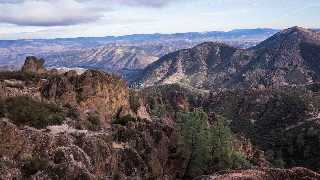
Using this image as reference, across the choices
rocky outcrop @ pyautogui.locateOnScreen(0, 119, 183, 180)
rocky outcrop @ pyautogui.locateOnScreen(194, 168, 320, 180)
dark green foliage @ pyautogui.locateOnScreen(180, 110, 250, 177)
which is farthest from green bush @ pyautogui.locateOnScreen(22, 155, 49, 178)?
dark green foliage @ pyautogui.locateOnScreen(180, 110, 250, 177)

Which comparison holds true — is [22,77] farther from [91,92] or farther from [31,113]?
[31,113]

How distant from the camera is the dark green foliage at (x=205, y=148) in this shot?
79000mm

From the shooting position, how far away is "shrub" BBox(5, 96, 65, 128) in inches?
2419

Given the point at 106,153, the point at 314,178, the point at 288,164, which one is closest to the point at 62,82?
the point at 106,153

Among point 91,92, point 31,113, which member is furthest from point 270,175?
point 91,92

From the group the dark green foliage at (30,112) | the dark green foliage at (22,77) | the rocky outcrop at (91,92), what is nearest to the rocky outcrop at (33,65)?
the rocky outcrop at (91,92)

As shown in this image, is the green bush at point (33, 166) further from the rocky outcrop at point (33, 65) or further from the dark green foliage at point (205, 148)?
the rocky outcrop at point (33, 65)

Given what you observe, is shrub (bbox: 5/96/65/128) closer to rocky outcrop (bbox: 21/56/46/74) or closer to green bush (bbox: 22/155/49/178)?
green bush (bbox: 22/155/49/178)

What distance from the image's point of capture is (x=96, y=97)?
338 feet

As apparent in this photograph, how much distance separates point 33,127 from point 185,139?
31.1 m

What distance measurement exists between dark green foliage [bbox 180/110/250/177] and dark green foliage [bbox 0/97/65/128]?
21.5 metres

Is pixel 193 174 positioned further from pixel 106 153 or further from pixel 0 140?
pixel 0 140

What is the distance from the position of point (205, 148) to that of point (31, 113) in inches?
1223

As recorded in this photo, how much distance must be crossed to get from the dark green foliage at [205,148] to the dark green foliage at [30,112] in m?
21.5
